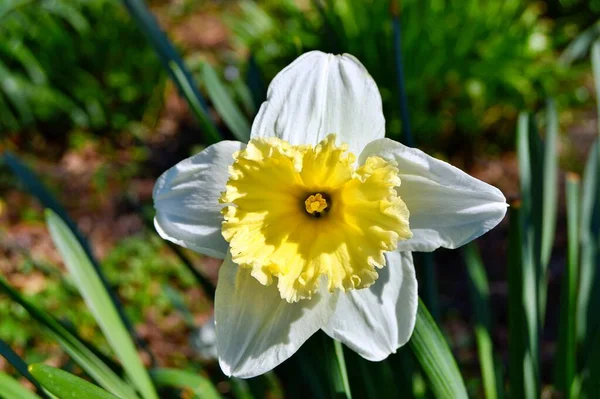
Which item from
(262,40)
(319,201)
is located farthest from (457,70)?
(319,201)

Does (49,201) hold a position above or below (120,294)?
above

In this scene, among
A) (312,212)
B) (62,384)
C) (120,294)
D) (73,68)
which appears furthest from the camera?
(73,68)

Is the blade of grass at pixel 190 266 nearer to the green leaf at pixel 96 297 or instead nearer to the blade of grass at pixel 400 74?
the green leaf at pixel 96 297

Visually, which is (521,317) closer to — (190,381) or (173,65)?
(190,381)

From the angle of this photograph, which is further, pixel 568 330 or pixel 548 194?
pixel 548 194

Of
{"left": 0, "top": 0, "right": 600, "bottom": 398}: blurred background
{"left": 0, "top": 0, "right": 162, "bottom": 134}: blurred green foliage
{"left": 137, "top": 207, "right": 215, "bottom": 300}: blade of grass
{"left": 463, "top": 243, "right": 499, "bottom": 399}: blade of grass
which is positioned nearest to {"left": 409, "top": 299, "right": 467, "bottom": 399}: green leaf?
{"left": 463, "top": 243, "right": 499, "bottom": 399}: blade of grass

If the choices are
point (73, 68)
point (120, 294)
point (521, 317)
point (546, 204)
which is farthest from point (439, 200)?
point (73, 68)

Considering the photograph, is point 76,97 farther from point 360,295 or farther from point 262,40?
point 360,295
